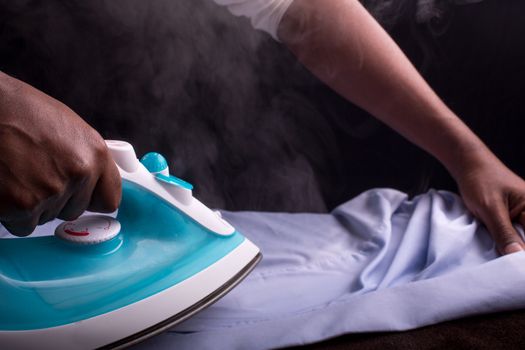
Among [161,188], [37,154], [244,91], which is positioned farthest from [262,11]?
[37,154]

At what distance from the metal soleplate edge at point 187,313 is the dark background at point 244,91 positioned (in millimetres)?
591

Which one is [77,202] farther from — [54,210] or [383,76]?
[383,76]

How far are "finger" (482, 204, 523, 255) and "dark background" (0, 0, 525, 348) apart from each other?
435 millimetres

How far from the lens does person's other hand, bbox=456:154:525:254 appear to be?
3.08 ft

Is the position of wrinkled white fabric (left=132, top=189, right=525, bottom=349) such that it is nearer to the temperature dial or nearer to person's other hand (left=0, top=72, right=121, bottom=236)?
the temperature dial

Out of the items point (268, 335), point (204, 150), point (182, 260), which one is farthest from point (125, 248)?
point (204, 150)

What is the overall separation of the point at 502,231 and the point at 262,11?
2.32 ft

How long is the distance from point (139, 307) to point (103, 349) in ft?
0.24

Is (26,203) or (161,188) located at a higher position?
(26,203)

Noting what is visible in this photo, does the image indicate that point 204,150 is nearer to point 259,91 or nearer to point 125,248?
point 259,91

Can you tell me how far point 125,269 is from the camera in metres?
0.81

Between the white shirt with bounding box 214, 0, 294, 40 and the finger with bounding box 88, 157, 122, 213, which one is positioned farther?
the white shirt with bounding box 214, 0, 294, 40

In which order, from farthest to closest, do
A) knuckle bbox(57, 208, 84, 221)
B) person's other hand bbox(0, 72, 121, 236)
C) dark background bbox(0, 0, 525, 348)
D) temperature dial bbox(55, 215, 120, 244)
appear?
dark background bbox(0, 0, 525, 348), temperature dial bbox(55, 215, 120, 244), knuckle bbox(57, 208, 84, 221), person's other hand bbox(0, 72, 121, 236)

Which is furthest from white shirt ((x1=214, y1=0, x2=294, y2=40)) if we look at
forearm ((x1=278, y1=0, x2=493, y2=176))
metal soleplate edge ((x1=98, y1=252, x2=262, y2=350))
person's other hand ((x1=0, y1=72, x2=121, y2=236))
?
person's other hand ((x1=0, y1=72, x2=121, y2=236))
